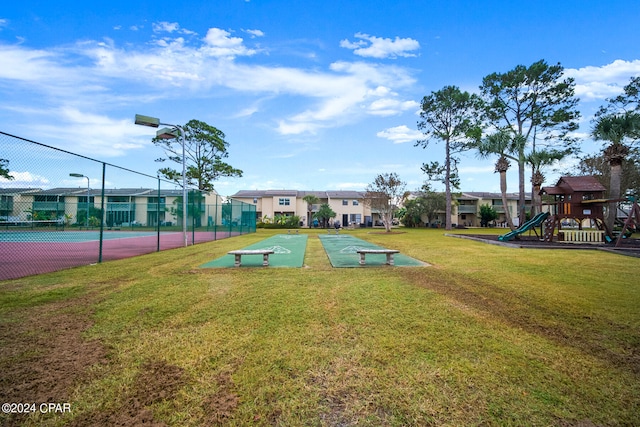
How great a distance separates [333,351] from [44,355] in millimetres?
3033

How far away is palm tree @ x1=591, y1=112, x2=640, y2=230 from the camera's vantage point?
1920 cm

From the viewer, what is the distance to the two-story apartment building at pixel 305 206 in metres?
53.3

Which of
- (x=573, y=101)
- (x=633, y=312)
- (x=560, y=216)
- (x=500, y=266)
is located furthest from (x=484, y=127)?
(x=633, y=312)

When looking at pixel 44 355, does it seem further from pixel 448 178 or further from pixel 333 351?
pixel 448 178

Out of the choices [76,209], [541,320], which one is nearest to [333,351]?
[541,320]

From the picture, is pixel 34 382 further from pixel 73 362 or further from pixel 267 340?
pixel 267 340

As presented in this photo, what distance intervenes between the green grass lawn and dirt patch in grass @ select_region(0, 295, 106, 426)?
0.03 metres

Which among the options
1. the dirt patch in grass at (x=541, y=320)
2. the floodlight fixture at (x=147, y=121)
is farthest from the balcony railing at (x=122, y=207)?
the dirt patch in grass at (x=541, y=320)

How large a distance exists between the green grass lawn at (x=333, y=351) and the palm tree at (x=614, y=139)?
1674 centimetres

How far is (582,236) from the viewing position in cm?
1720

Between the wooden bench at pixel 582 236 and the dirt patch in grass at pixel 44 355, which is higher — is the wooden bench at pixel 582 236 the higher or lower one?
the higher one

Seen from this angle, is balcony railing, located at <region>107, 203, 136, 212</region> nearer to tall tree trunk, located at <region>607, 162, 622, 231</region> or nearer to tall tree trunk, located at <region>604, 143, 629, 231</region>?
tall tree trunk, located at <region>607, 162, 622, 231</region>

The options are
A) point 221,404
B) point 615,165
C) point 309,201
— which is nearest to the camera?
point 221,404

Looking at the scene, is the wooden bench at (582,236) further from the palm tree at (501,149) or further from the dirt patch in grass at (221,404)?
the dirt patch in grass at (221,404)
